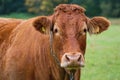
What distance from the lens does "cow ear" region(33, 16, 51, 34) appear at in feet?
21.8

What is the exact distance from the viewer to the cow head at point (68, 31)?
19.6 feet

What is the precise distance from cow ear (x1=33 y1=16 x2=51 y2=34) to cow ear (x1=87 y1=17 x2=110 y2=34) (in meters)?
0.59

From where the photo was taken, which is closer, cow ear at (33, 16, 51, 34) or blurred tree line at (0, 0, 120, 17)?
cow ear at (33, 16, 51, 34)

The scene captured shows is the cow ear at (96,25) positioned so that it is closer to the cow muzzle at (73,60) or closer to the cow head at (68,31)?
the cow head at (68,31)

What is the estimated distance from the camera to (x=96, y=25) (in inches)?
268

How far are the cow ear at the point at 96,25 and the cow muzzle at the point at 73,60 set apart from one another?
0.80m

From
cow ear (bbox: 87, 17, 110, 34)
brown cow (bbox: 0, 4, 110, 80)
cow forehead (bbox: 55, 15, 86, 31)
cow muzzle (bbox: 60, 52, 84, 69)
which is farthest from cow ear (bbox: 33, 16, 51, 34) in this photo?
cow muzzle (bbox: 60, 52, 84, 69)

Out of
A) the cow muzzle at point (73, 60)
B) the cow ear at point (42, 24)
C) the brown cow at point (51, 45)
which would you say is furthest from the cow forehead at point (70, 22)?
the cow muzzle at point (73, 60)

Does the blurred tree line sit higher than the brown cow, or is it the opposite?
the brown cow

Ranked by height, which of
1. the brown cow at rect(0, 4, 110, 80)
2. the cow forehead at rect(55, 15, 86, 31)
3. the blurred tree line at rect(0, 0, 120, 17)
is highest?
the cow forehead at rect(55, 15, 86, 31)

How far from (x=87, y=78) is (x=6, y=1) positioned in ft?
189

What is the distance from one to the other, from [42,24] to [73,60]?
1.03 meters

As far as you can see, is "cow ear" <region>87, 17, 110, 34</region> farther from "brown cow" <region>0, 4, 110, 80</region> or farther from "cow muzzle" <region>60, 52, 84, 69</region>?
"cow muzzle" <region>60, 52, 84, 69</region>

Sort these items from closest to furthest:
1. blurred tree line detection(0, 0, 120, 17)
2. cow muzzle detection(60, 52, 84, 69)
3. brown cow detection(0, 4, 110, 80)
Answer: cow muzzle detection(60, 52, 84, 69), brown cow detection(0, 4, 110, 80), blurred tree line detection(0, 0, 120, 17)
